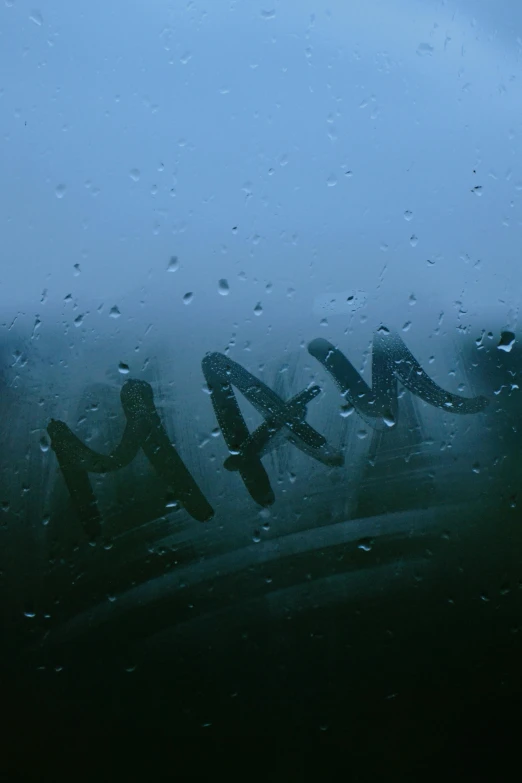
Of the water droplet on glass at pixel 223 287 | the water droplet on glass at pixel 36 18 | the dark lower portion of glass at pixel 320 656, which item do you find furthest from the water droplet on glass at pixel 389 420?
the water droplet on glass at pixel 36 18

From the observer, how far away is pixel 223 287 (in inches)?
56.2

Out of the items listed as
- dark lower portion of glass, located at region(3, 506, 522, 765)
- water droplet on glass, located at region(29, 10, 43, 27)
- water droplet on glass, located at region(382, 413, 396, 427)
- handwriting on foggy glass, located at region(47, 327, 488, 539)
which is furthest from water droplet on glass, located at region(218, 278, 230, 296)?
water droplet on glass, located at region(29, 10, 43, 27)

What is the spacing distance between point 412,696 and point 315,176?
3.78ft

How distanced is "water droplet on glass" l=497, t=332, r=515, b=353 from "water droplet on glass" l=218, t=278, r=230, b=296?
0.64 metres

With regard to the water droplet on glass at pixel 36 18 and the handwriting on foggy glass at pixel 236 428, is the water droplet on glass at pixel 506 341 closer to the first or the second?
the handwriting on foggy glass at pixel 236 428

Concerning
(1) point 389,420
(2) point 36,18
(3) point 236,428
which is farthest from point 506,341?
(2) point 36,18

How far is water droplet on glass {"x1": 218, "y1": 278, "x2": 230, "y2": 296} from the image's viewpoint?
1.43 metres

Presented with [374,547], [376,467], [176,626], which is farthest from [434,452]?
[176,626]

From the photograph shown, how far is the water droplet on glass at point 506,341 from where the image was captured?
1569 mm

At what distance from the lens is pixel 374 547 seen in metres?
1.45

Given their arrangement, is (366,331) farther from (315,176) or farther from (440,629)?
(440,629)

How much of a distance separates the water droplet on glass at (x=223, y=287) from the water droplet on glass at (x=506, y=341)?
0.64 meters

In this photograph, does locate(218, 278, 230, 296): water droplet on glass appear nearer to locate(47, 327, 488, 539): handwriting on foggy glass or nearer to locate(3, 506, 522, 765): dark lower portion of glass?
locate(47, 327, 488, 539): handwriting on foggy glass

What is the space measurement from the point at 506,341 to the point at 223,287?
67 cm
